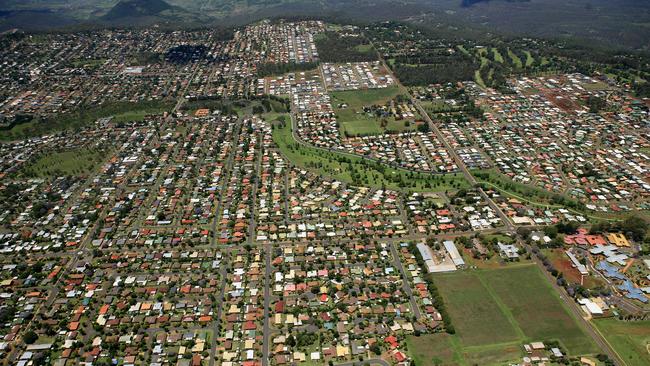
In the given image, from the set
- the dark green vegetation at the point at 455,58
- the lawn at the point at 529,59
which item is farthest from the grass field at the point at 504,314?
the lawn at the point at 529,59

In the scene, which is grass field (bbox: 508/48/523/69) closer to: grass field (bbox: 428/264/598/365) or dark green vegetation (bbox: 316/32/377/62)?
dark green vegetation (bbox: 316/32/377/62)

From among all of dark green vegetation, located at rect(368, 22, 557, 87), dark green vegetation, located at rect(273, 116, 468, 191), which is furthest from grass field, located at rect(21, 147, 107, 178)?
dark green vegetation, located at rect(368, 22, 557, 87)

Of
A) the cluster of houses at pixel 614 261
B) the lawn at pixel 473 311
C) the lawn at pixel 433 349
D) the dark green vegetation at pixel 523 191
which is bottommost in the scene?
the lawn at pixel 433 349

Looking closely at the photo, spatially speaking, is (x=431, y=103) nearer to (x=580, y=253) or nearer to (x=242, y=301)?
(x=580, y=253)

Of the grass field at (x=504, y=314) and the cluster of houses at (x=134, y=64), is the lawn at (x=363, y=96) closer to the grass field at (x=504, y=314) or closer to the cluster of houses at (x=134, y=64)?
the cluster of houses at (x=134, y=64)

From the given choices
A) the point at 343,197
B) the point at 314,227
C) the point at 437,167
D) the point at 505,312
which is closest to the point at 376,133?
the point at 437,167

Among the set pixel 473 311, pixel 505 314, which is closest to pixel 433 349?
pixel 473 311
